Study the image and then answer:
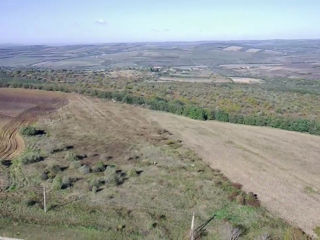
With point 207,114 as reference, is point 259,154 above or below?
above

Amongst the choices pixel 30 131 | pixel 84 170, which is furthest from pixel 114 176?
pixel 30 131

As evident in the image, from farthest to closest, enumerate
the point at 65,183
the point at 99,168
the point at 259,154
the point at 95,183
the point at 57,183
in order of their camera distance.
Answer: the point at 259,154, the point at 99,168, the point at 95,183, the point at 65,183, the point at 57,183

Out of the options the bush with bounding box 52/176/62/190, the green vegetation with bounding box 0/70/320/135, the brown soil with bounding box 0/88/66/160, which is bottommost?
the green vegetation with bounding box 0/70/320/135

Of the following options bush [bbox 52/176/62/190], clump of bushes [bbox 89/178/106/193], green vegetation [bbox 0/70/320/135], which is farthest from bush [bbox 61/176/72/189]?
green vegetation [bbox 0/70/320/135]

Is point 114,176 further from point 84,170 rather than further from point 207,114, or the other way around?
point 207,114

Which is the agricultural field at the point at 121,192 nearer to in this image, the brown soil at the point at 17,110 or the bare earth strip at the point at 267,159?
the bare earth strip at the point at 267,159

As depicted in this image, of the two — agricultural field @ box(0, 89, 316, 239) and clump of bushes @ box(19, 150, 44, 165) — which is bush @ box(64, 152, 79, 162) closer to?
agricultural field @ box(0, 89, 316, 239)
